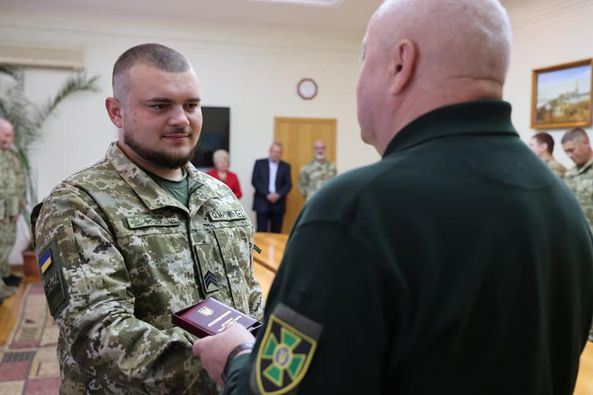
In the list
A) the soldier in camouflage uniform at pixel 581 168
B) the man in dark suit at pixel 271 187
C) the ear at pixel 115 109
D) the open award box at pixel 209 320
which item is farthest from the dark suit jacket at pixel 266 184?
the open award box at pixel 209 320

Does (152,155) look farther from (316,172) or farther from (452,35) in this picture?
(316,172)

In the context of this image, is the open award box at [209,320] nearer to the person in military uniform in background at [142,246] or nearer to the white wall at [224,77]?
A: the person in military uniform in background at [142,246]

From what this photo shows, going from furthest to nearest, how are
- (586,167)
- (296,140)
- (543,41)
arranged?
(296,140)
(543,41)
(586,167)

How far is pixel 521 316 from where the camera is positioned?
28.0 inches

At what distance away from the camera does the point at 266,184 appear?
25.8ft

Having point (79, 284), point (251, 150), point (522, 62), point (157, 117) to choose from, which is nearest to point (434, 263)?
point (79, 284)

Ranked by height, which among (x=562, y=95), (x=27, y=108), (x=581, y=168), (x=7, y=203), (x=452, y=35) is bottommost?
(x=7, y=203)

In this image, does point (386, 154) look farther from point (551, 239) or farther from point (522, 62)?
point (522, 62)

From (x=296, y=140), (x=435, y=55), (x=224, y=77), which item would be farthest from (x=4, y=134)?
(x=435, y=55)

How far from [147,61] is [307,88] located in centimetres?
723

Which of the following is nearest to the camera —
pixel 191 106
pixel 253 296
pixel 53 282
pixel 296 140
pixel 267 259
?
pixel 53 282

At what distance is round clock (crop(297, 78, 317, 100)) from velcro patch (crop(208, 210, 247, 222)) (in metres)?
7.03

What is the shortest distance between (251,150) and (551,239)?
301 inches

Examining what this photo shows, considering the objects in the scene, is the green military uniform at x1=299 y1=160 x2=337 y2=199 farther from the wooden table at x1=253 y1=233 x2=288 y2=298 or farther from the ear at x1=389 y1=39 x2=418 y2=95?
the ear at x1=389 y1=39 x2=418 y2=95
